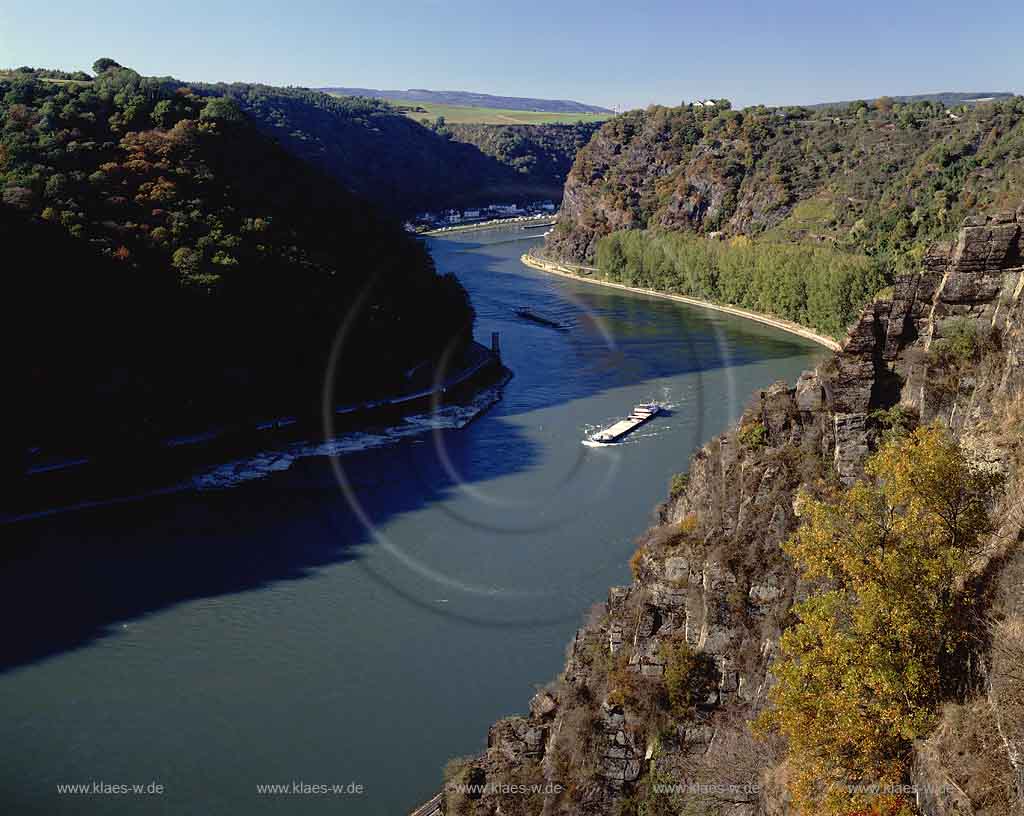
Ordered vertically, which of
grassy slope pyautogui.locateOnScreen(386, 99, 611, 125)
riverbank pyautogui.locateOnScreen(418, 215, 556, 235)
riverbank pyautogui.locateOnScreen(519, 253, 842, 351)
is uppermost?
grassy slope pyautogui.locateOnScreen(386, 99, 611, 125)

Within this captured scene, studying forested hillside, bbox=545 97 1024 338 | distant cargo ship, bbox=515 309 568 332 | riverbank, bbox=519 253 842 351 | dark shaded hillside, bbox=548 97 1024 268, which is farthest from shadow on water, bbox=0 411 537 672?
dark shaded hillside, bbox=548 97 1024 268

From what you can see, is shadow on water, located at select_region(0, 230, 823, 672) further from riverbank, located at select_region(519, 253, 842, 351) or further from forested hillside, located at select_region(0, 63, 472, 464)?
riverbank, located at select_region(519, 253, 842, 351)

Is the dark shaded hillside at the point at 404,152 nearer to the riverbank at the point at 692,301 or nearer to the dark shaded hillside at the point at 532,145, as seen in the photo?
the dark shaded hillside at the point at 532,145

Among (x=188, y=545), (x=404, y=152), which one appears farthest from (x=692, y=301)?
(x=404, y=152)

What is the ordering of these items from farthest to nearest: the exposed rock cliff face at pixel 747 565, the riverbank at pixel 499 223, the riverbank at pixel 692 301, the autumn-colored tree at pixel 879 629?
the riverbank at pixel 499 223 → the riverbank at pixel 692 301 → the exposed rock cliff face at pixel 747 565 → the autumn-colored tree at pixel 879 629

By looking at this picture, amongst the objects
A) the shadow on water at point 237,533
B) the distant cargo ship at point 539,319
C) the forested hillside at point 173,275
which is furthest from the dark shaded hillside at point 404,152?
the shadow on water at point 237,533

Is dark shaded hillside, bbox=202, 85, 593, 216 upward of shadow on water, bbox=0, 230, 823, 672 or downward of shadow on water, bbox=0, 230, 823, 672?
upward

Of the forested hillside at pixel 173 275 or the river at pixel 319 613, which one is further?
the forested hillside at pixel 173 275
